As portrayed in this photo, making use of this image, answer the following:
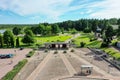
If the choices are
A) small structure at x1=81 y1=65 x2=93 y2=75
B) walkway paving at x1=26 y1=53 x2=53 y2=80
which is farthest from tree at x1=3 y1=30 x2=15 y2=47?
small structure at x1=81 y1=65 x2=93 y2=75

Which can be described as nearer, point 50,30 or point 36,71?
point 36,71

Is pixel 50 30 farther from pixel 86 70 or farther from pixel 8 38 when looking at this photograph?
pixel 86 70

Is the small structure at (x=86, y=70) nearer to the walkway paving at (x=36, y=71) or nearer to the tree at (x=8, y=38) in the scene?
the walkway paving at (x=36, y=71)

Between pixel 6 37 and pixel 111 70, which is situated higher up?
pixel 6 37

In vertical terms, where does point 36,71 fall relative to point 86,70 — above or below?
below

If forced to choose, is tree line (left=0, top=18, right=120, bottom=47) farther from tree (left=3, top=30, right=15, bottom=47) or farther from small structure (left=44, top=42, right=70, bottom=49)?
small structure (left=44, top=42, right=70, bottom=49)

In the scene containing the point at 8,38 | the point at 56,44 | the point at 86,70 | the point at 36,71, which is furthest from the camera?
the point at 8,38

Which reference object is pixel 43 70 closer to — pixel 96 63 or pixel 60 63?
pixel 60 63

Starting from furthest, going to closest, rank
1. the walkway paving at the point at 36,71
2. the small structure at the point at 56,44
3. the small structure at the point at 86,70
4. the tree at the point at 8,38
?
the tree at the point at 8,38 → the small structure at the point at 56,44 → the small structure at the point at 86,70 → the walkway paving at the point at 36,71

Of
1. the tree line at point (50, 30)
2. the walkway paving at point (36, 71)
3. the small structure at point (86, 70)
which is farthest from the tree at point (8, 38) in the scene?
the small structure at point (86, 70)

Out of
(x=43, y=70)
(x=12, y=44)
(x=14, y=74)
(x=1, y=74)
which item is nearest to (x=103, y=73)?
(x=43, y=70)

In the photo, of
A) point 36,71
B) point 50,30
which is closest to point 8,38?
point 36,71
